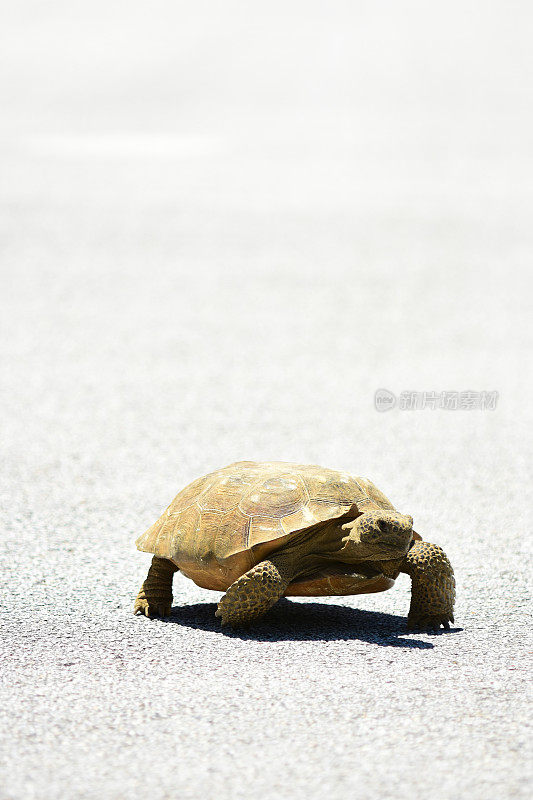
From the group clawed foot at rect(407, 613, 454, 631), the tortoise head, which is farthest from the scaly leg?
the tortoise head

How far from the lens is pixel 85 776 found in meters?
2.79

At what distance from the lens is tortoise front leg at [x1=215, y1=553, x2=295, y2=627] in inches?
181

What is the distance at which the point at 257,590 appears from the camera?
15.1 ft

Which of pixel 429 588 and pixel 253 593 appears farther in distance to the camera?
pixel 429 588

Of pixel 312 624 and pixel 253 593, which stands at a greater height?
pixel 253 593

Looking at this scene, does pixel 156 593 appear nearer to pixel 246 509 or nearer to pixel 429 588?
pixel 246 509

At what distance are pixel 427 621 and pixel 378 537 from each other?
712mm

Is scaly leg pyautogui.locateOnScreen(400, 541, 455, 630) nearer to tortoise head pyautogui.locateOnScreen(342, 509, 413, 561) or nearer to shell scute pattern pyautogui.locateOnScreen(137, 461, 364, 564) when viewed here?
tortoise head pyautogui.locateOnScreen(342, 509, 413, 561)

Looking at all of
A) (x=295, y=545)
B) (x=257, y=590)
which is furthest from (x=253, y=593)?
(x=295, y=545)

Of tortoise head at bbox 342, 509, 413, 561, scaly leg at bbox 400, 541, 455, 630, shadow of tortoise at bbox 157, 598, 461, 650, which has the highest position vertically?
tortoise head at bbox 342, 509, 413, 561

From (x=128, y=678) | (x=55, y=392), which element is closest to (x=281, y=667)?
(x=128, y=678)

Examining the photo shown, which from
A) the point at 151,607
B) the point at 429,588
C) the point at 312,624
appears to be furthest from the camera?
the point at 151,607

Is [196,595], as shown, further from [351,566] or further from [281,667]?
[281,667]

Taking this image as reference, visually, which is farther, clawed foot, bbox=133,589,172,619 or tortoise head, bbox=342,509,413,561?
clawed foot, bbox=133,589,172,619
